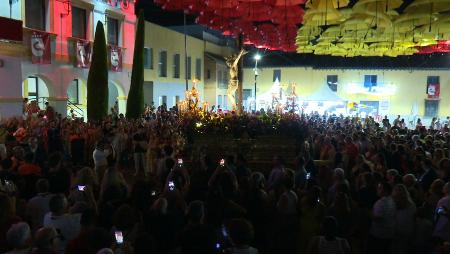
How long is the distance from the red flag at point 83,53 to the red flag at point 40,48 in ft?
6.45

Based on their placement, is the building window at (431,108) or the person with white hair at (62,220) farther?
the building window at (431,108)

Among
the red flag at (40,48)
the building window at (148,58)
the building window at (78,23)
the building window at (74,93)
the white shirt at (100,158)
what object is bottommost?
the white shirt at (100,158)

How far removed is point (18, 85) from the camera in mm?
17141

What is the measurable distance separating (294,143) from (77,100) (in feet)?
51.2

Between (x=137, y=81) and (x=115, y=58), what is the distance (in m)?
2.32

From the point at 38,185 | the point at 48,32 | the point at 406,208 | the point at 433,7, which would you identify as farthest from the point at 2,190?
the point at 48,32

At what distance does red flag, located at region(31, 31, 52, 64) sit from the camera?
18.2 metres

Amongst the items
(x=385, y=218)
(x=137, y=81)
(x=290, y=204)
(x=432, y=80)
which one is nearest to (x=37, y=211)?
(x=290, y=204)

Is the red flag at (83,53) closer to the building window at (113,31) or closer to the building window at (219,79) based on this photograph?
the building window at (113,31)

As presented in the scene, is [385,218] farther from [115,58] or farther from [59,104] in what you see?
[115,58]

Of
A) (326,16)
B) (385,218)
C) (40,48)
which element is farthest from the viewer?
(40,48)

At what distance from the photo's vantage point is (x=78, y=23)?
21.5 m

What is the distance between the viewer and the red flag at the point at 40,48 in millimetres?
18250

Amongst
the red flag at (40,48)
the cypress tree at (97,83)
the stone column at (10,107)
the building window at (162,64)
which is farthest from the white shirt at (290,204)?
the building window at (162,64)
